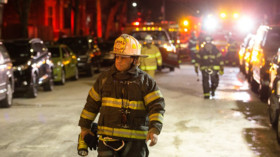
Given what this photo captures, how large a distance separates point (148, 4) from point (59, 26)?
1626 inches

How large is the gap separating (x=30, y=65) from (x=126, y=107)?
11515 mm

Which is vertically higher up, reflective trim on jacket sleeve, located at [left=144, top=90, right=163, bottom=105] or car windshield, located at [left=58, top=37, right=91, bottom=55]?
reflective trim on jacket sleeve, located at [left=144, top=90, right=163, bottom=105]

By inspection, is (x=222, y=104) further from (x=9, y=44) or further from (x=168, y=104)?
→ (x=9, y=44)

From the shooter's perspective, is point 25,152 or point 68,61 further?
point 68,61

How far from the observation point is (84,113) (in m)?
5.36

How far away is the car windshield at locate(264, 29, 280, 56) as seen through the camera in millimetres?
15142

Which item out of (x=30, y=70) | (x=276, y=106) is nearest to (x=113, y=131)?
(x=276, y=106)

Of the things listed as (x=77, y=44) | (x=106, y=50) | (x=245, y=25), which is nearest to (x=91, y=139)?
(x=77, y=44)

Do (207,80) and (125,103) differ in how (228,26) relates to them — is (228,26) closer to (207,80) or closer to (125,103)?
(207,80)

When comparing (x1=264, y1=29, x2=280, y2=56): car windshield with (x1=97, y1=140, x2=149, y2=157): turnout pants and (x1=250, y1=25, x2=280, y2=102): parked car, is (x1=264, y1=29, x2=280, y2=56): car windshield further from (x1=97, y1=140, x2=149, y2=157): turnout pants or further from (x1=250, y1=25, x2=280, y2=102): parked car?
(x1=97, y1=140, x2=149, y2=157): turnout pants

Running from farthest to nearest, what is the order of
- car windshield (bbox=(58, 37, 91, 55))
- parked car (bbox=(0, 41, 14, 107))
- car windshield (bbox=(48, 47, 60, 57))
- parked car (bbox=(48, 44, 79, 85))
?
1. car windshield (bbox=(58, 37, 91, 55))
2. car windshield (bbox=(48, 47, 60, 57))
3. parked car (bbox=(48, 44, 79, 85))
4. parked car (bbox=(0, 41, 14, 107))

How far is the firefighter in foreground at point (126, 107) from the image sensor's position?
5160 mm

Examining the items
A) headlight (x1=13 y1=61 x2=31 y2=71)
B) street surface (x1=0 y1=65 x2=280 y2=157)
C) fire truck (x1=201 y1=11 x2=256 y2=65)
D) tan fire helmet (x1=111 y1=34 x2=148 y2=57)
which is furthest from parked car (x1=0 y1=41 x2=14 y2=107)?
fire truck (x1=201 y1=11 x2=256 y2=65)

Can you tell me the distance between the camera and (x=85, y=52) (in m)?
24.5
